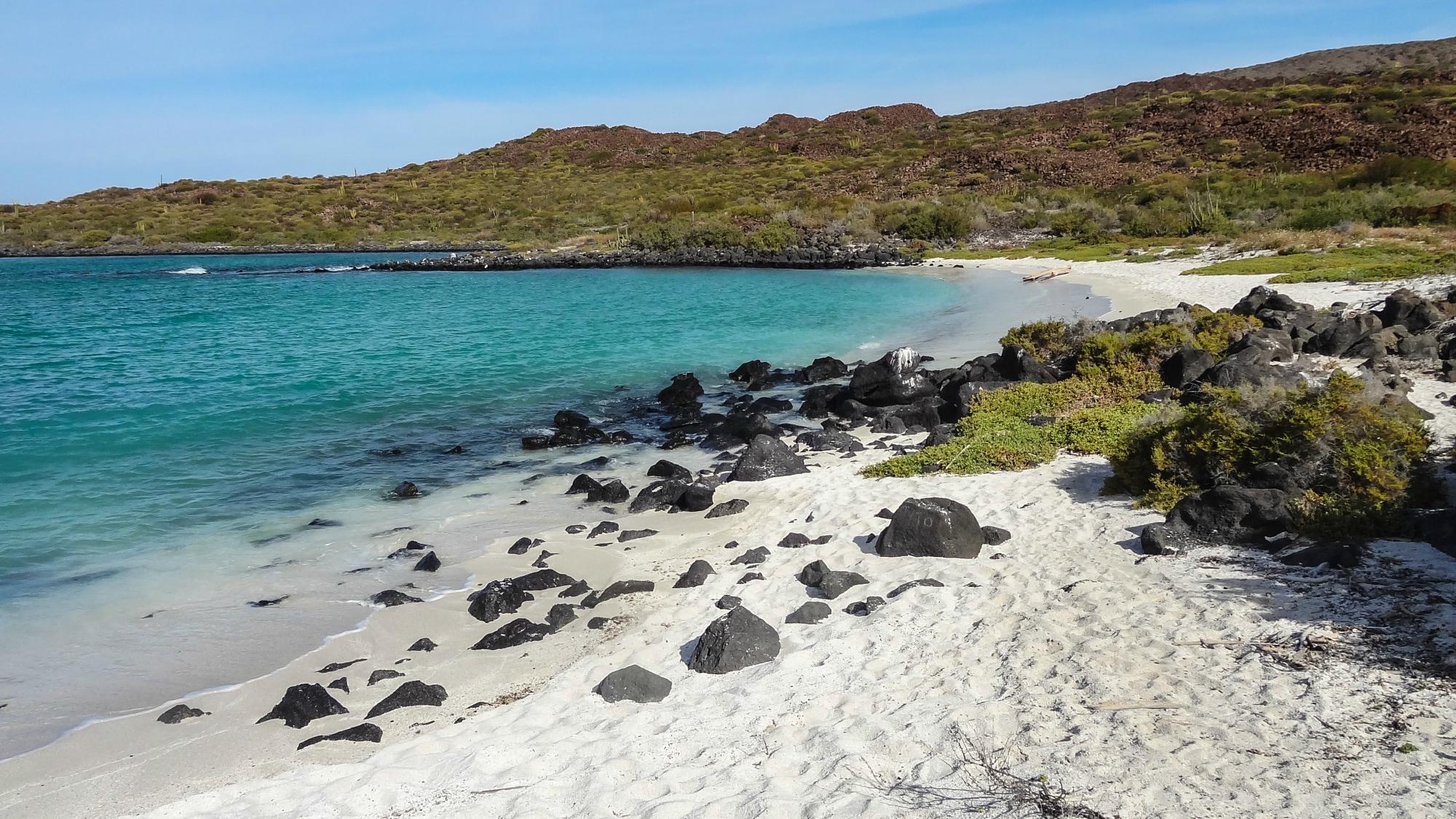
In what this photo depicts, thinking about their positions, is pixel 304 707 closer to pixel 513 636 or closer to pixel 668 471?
pixel 513 636

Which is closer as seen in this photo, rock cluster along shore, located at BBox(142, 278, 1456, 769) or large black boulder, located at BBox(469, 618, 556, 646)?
rock cluster along shore, located at BBox(142, 278, 1456, 769)

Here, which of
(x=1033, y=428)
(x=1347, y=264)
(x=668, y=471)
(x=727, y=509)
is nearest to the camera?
(x=727, y=509)

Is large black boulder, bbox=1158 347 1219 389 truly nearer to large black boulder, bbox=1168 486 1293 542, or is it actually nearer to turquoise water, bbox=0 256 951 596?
large black boulder, bbox=1168 486 1293 542

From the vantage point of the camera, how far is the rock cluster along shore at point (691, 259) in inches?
1946

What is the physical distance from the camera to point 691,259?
55344mm

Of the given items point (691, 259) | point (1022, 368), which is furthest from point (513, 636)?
point (691, 259)

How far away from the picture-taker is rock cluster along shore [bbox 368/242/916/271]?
162ft

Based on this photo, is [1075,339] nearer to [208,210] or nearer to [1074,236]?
[1074,236]

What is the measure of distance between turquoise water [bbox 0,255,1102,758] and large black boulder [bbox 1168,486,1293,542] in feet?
23.2

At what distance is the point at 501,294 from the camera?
43062 millimetres

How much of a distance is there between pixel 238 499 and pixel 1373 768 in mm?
12934

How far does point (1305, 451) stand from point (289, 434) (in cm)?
1604

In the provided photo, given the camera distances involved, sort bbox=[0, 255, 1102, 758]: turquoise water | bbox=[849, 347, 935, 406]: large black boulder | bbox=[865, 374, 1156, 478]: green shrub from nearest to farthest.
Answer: bbox=[0, 255, 1102, 758]: turquoise water < bbox=[865, 374, 1156, 478]: green shrub < bbox=[849, 347, 935, 406]: large black boulder

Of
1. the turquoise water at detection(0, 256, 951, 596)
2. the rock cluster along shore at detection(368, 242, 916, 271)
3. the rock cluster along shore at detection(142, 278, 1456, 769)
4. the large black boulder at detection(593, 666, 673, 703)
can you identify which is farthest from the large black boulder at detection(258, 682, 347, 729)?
the rock cluster along shore at detection(368, 242, 916, 271)
